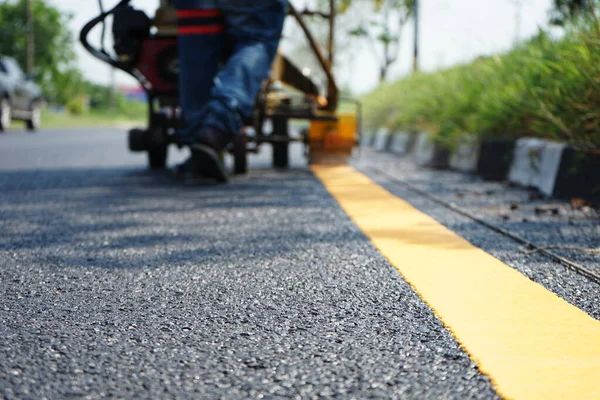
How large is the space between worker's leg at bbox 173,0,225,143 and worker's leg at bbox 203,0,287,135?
0.29 ft

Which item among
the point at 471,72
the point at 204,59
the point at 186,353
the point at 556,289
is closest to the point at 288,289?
the point at 186,353

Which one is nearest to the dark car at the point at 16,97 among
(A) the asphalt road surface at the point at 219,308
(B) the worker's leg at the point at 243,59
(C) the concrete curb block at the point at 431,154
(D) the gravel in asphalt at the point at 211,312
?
(C) the concrete curb block at the point at 431,154

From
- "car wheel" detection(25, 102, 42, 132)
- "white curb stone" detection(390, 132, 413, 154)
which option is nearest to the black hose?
"white curb stone" detection(390, 132, 413, 154)

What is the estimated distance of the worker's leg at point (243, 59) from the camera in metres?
4.91

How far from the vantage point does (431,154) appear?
841 centimetres

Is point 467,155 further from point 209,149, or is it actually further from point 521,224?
point 521,224

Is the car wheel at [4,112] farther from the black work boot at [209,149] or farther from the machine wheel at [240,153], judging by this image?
the black work boot at [209,149]

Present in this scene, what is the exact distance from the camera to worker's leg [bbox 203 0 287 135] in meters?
4.91

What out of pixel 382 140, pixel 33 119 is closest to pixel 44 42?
pixel 33 119

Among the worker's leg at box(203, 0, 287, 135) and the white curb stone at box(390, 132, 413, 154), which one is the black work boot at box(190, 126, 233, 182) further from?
the white curb stone at box(390, 132, 413, 154)

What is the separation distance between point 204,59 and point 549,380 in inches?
157

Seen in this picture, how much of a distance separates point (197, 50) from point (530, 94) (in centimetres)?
248

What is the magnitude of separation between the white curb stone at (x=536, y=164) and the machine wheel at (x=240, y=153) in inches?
79.3

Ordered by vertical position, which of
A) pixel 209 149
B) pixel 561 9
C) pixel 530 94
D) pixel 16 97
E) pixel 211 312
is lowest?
pixel 211 312
